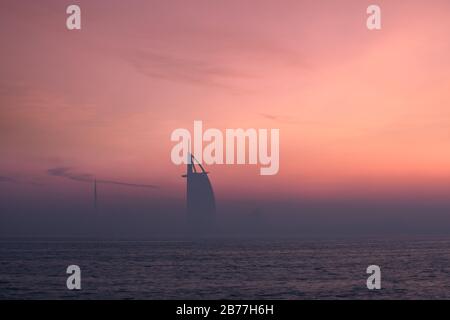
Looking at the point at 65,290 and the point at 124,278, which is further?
the point at 124,278

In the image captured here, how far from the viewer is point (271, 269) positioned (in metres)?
114
